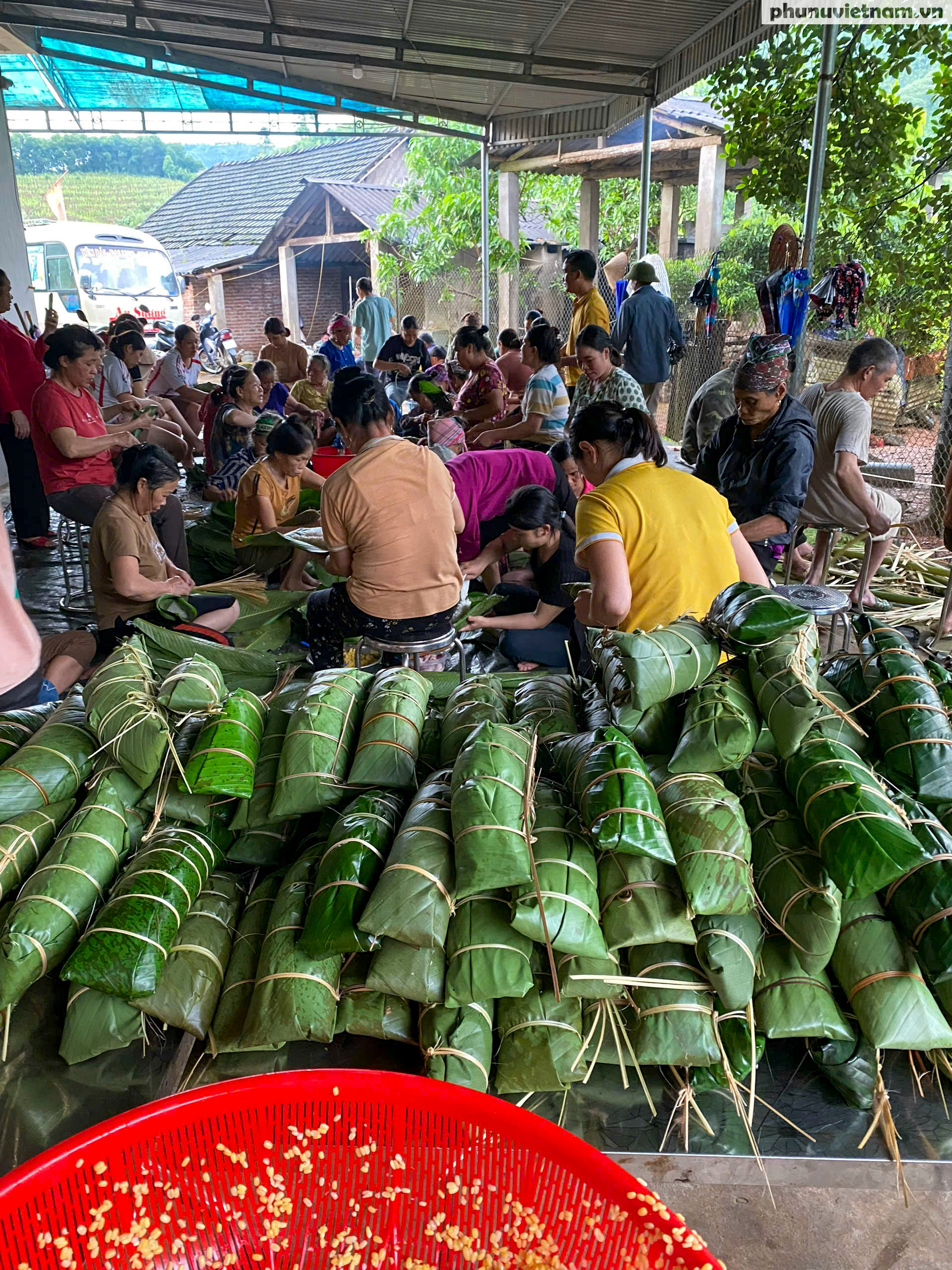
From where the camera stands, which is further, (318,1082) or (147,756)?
(147,756)

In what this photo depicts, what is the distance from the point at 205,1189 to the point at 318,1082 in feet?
0.72

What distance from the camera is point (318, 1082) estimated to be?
4.26ft

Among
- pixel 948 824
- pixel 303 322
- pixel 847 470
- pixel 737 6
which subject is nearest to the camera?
pixel 948 824

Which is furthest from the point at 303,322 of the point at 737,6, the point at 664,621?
the point at 664,621

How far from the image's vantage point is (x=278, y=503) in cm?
478

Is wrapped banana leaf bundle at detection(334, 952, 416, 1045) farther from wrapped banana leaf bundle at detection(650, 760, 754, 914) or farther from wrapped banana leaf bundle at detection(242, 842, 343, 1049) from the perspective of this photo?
wrapped banana leaf bundle at detection(650, 760, 754, 914)

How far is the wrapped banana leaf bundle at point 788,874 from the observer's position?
1.47 metres

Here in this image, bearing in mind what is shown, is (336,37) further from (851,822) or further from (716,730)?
(851,822)

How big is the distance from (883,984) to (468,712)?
92 centimetres

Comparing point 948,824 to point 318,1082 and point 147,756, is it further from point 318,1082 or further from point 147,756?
point 147,756

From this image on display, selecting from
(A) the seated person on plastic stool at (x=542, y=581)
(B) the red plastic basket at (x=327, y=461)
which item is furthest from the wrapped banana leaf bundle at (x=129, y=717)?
(B) the red plastic basket at (x=327, y=461)

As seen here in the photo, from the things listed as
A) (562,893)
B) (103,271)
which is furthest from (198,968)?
(103,271)

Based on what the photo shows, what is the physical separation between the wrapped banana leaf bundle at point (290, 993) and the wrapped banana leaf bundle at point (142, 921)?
0.17 m

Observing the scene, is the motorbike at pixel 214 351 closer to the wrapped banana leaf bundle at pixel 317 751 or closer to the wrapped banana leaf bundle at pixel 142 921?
the wrapped banana leaf bundle at pixel 317 751
